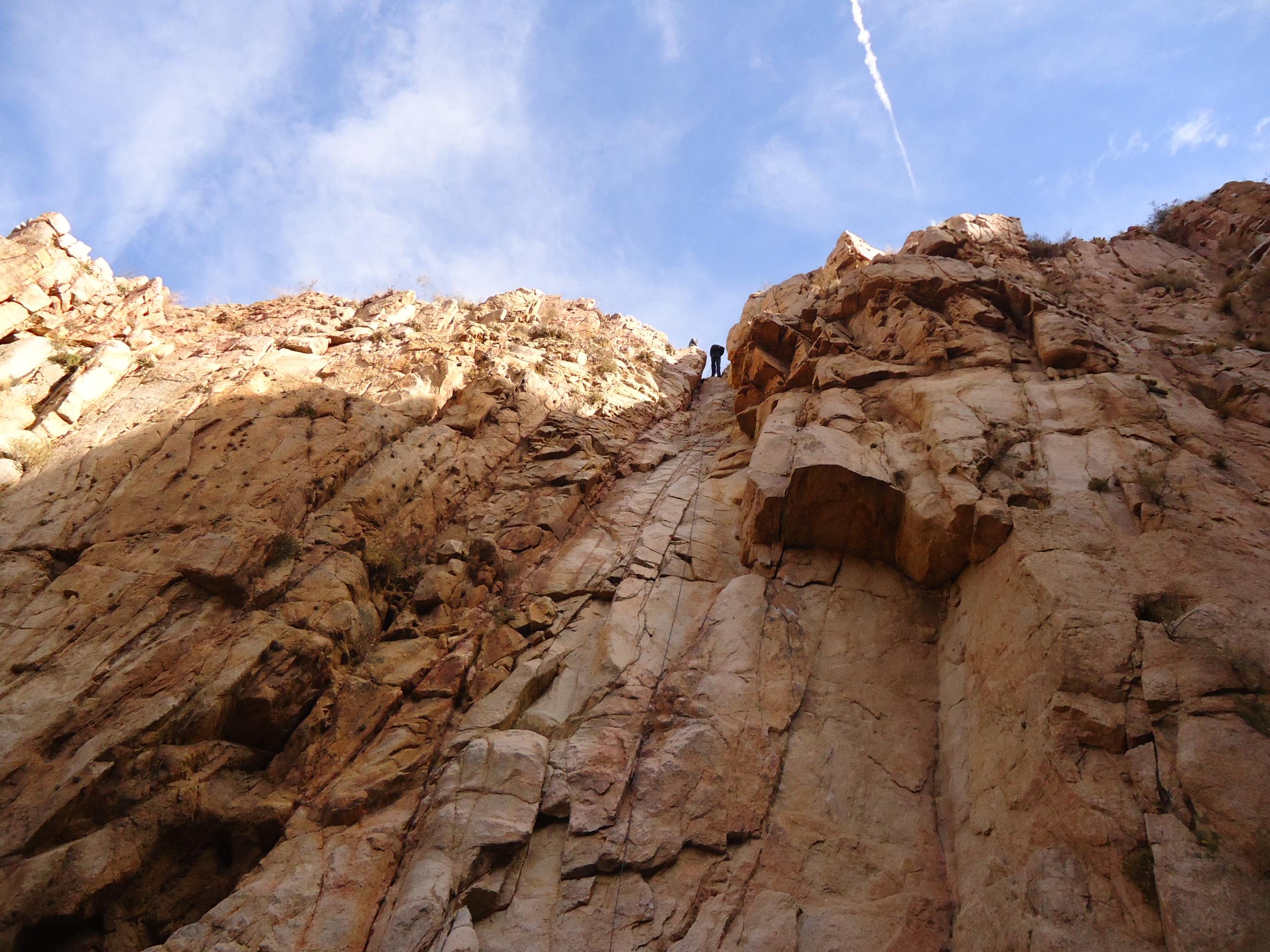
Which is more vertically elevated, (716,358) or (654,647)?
(716,358)

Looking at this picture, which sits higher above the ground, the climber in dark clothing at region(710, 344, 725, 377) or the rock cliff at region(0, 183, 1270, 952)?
the climber in dark clothing at region(710, 344, 725, 377)

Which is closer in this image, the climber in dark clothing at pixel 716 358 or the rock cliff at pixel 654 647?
the rock cliff at pixel 654 647

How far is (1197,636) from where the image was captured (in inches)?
265

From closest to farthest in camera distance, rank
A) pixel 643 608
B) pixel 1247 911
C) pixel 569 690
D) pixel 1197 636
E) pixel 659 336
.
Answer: pixel 1247 911
pixel 1197 636
pixel 569 690
pixel 643 608
pixel 659 336

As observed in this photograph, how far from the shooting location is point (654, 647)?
10.2 m

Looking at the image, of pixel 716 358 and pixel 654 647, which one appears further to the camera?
pixel 716 358

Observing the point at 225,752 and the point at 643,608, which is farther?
the point at 643,608

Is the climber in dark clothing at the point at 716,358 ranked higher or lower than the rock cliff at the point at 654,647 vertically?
higher

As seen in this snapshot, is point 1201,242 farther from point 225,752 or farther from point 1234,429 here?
point 225,752

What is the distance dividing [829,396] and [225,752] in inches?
492

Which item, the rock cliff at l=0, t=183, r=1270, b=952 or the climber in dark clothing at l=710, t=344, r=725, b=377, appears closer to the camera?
the rock cliff at l=0, t=183, r=1270, b=952

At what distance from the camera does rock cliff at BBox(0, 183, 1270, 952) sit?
662cm

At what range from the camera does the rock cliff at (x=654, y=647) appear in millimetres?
6625

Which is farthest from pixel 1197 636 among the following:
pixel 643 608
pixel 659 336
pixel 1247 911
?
pixel 659 336
